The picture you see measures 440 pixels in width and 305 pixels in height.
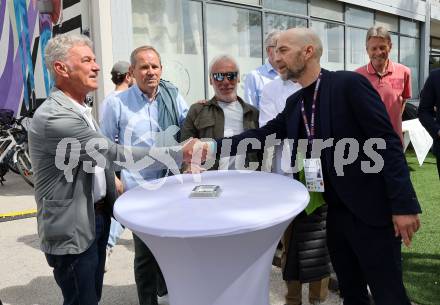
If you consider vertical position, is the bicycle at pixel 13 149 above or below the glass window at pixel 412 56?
below

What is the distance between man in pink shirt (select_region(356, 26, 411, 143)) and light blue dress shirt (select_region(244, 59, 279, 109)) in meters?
0.82

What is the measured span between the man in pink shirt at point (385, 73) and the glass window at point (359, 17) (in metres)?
9.52

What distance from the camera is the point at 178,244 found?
172 cm

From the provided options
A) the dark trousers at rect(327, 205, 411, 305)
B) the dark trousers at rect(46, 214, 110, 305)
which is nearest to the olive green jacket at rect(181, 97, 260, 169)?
the dark trousers at rect(327, 205, 411, 305)

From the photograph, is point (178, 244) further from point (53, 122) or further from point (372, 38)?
point (372, 38)

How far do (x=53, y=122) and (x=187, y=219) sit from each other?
85 cm

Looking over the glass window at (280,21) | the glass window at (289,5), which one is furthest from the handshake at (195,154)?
the glass window at (289,5)

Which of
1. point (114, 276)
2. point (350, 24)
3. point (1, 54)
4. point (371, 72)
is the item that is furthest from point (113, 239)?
point (350, 24)

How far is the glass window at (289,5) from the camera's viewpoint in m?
9.59

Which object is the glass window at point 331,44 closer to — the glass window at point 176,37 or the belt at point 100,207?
the glass window at point 176,37

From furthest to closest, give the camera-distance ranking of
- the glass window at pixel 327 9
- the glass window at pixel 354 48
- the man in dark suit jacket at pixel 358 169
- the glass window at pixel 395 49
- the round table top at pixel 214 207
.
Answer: the glass window at pixel 395 49
the glass window at pixel 354 48
the glass window at pixel 327 9
the man in dark suit jacket at pixel 358 169
the round table top at pixel 214 207

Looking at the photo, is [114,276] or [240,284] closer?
[240,284]

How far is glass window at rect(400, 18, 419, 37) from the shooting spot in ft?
53.3

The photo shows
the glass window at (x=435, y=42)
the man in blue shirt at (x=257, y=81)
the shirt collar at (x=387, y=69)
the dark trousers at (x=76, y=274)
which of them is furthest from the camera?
the glass window at (x=435, y=42)
